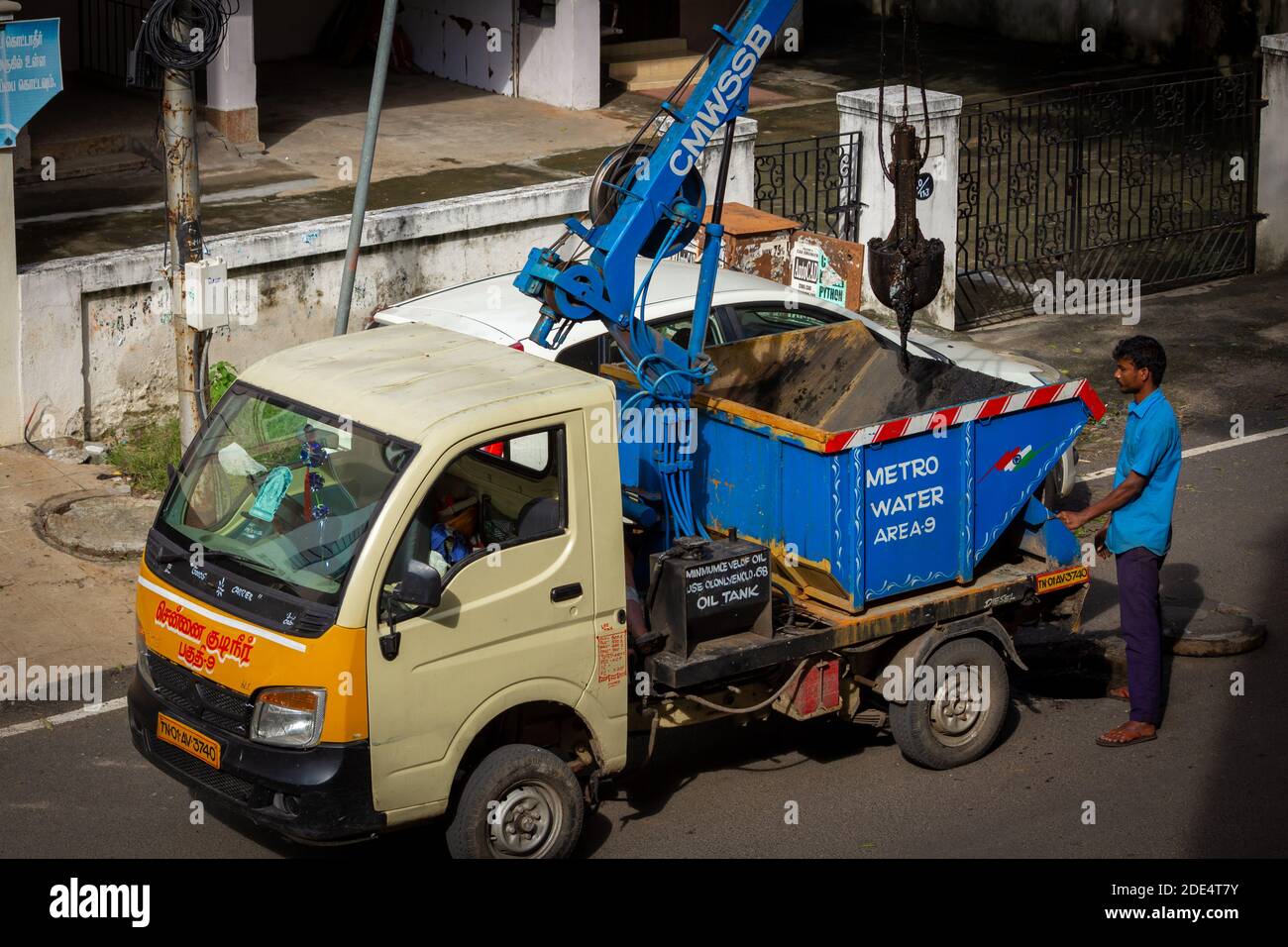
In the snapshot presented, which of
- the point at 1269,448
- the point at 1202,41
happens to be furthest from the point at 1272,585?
the point at 1202,41

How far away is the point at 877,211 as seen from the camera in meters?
15.0

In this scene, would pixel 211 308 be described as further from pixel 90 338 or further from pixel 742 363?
pixel 742 363

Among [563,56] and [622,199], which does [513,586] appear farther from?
[563,56]

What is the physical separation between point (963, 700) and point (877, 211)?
814 centimetres

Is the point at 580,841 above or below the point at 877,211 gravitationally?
below

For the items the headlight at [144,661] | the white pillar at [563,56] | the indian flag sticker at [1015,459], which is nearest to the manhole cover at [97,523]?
the headlight at [144,661]

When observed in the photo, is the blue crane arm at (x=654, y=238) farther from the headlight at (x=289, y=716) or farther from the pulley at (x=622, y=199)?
the headlight at (x=289, y=716)

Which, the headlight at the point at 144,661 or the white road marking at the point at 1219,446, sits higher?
the headlight at the point at 144,661

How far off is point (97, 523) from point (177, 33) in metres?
3.06

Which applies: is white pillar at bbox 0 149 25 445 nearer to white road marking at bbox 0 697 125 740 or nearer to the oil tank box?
white road marking at bbox 0 697 125 740

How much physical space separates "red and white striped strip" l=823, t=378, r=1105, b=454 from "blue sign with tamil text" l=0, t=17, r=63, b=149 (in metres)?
6.75

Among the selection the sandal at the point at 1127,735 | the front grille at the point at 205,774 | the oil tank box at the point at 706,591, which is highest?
the oil tank box at the point at 706,591

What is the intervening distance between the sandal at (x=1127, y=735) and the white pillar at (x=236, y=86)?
11261mm

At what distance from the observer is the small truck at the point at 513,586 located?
19.6ft
